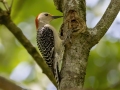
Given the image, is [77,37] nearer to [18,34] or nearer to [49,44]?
[18,34]

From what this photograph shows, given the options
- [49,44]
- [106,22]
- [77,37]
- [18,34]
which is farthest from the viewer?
[49,44]

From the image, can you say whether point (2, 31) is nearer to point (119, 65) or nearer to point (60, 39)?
point (60, 39)

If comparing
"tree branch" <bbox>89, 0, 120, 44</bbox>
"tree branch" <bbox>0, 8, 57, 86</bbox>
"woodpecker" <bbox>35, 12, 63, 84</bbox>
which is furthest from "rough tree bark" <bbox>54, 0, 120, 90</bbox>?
"woodpecker" <bbox>35, 12, 63, 84</bbox>

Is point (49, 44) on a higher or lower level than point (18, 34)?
lower

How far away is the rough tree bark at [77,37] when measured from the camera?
2426mm

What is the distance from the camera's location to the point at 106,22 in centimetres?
280

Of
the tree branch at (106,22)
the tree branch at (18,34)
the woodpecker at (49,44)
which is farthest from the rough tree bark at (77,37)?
the woodpecker at (49,44)

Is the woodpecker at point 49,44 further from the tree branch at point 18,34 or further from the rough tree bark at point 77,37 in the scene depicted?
the rough tree bark at point 77,37

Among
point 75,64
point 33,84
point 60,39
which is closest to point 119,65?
point 60,39

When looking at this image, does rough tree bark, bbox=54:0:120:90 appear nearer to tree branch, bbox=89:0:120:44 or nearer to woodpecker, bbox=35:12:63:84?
tree branch, bbox=89:0:120:44

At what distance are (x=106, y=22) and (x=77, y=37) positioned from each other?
392 mm

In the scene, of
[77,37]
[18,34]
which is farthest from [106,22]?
[18,34]

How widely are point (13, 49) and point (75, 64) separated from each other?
10.6ft

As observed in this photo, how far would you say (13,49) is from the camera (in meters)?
5.51
